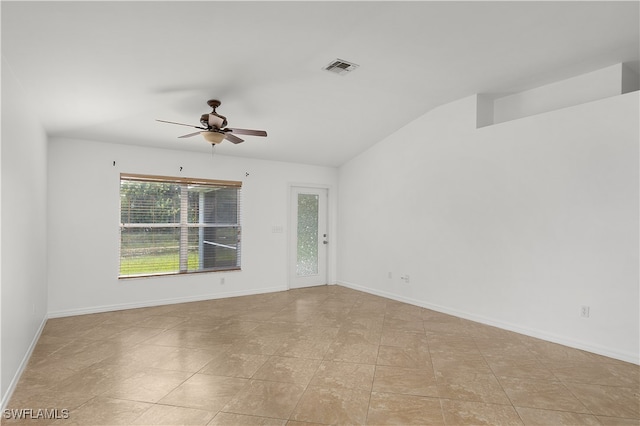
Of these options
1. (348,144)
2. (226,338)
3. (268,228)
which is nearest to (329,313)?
(226,338)

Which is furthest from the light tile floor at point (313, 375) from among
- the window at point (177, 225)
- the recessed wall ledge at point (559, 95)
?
the recessed wall ledge at point (559, 95)

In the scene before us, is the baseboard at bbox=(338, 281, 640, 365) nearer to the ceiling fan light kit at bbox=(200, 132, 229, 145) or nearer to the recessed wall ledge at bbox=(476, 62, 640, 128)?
the recessed wall ledge at bbox=(476, 62, 640, 128)

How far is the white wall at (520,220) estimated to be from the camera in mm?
3525

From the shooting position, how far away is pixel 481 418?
2.44 metres

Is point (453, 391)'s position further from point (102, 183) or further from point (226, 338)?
point (102, 183)

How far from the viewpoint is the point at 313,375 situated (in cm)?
309

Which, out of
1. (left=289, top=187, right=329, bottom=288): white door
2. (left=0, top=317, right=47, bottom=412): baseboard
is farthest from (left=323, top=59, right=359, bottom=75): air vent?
(left=0, top=317, right=47, bottom=412): baseboard

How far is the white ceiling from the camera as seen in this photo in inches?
99.8

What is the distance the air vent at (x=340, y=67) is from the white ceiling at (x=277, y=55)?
101mm

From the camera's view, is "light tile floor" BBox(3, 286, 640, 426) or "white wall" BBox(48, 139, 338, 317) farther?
"white wall" BBox(48, 139, 338, 317)

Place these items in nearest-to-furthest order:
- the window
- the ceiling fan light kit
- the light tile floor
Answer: the light tile floor, the ceiling fan light kit, the window

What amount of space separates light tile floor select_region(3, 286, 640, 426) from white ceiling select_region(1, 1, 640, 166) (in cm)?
253

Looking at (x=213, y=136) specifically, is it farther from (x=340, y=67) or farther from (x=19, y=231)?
(x=19, y=231)

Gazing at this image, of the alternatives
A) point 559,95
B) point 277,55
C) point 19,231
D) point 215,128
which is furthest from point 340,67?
point 19,231
